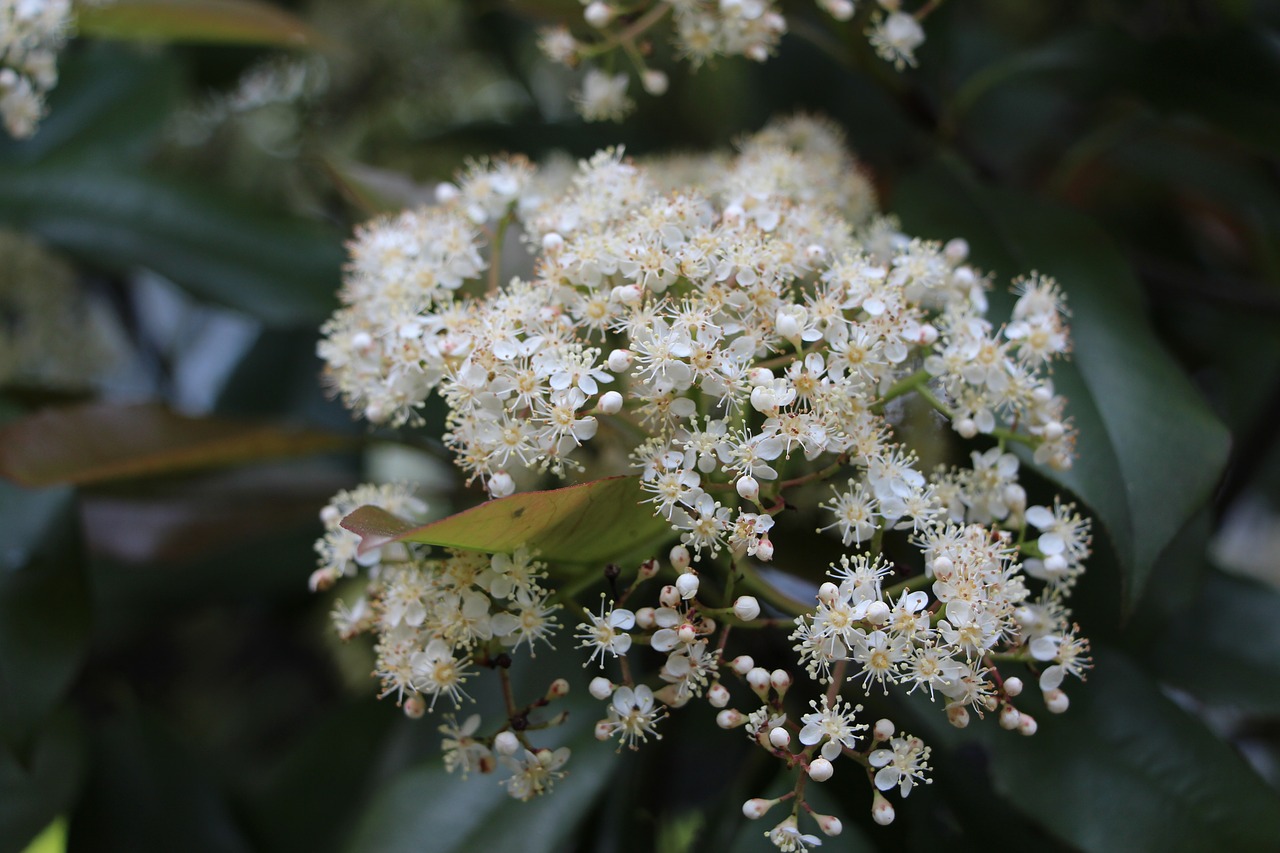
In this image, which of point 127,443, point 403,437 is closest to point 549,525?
point 403,437

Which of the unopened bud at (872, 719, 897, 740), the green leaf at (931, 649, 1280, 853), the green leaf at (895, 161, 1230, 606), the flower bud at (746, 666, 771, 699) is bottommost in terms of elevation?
the green leaf at (931, 649, 1280, 853)

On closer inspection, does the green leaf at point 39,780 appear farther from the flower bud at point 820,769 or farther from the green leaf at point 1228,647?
the green leaf at point 1228,647

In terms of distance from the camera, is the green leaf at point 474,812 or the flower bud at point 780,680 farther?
the green leaf at point 474,812

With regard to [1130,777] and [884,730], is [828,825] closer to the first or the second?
[884,730]

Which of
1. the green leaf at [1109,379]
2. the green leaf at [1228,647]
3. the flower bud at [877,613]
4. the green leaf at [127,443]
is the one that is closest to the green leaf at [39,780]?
the green leaf at [127,443]

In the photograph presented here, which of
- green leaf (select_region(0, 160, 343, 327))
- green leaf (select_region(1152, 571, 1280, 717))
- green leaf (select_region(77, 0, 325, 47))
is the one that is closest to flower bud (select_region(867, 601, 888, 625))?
green leaf (select_region(1152, 571, 1280, 717))

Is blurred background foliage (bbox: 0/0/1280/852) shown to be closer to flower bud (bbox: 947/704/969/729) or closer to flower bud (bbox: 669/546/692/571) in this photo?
flower bud (bbox: 947/704/969/729)
